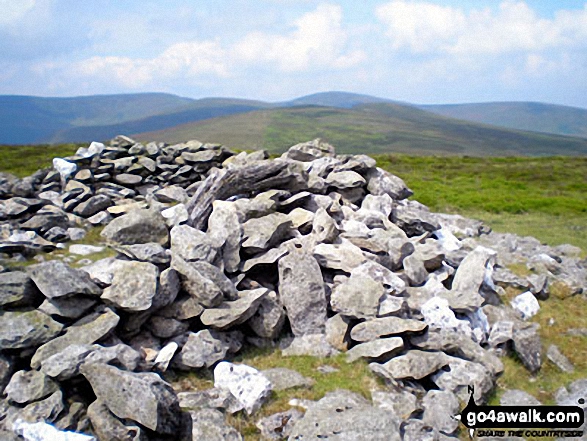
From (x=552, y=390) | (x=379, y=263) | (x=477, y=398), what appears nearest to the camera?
(x=477, y=398)

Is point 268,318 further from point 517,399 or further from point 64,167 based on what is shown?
point 64,167

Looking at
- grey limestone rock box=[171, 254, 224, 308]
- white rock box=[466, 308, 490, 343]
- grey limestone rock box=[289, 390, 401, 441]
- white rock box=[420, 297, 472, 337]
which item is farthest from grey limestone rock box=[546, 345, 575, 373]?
grey limestone rock box=[171, 254, 224, 308]

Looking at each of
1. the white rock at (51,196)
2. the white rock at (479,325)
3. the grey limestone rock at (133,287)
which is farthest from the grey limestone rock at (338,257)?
the white rock at (51,196)

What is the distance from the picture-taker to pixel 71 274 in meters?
9.09

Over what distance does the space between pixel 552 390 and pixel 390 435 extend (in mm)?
5208

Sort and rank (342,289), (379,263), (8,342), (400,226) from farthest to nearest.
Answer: (400,226)
(379,263)
(342,289)
(8,342)

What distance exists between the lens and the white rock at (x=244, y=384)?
8.03 meters

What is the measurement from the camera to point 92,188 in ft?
63.3

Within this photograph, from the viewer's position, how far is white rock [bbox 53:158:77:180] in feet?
63.5

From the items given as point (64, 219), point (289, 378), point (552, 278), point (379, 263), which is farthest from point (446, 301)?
point (64, 219)

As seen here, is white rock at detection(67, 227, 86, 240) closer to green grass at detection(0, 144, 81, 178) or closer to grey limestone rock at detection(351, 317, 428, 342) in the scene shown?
grey limestone rock at detection(351, 317, 428, 342)

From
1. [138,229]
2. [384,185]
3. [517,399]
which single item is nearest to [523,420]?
[517,399]

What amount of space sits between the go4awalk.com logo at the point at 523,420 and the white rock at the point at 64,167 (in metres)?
17.7

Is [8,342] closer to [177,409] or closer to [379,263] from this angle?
[177,409]
